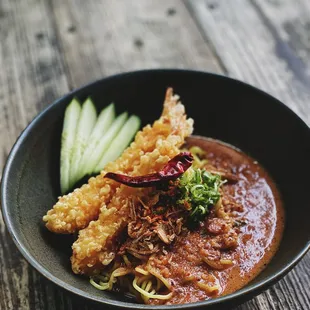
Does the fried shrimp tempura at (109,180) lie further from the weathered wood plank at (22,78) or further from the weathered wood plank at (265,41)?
the weathered wood plank at (265,41)

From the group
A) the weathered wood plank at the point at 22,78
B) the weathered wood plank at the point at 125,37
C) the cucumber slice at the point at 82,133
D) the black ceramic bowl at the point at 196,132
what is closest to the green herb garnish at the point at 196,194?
the black ceramic bowl at the point at 196,132

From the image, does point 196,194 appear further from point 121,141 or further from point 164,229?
point 121,141

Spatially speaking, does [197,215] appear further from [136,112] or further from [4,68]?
[4,68]

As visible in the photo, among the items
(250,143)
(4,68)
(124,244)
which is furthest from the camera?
(4,68)

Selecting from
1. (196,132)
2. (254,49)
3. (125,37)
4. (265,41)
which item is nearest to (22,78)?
(125,37)

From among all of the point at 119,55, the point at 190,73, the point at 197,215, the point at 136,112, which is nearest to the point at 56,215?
the point at 197,215

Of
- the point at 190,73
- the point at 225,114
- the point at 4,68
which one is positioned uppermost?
the point at 190,73

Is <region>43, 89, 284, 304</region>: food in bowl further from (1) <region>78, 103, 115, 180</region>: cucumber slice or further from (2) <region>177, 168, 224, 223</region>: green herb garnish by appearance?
(1) <region>78, 103, 115, 180</region>: cucumber slice

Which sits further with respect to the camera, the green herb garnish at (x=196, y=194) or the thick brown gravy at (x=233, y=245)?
the green herb garnish at (x=196, y=194)
